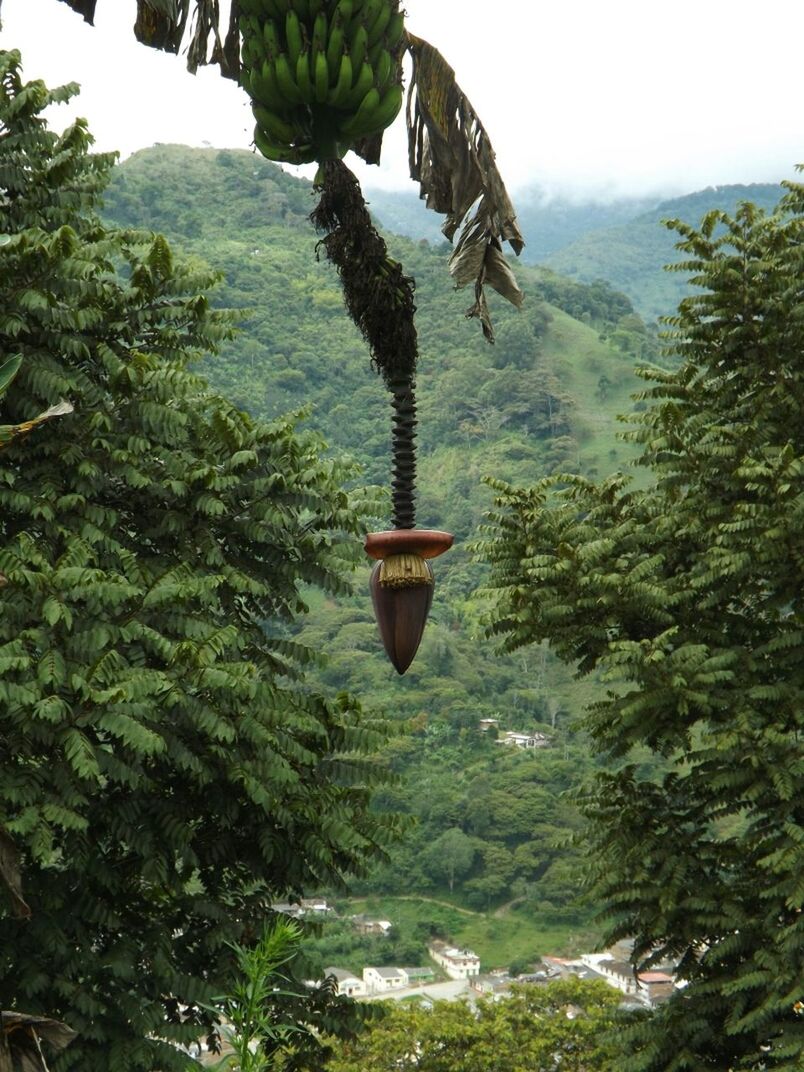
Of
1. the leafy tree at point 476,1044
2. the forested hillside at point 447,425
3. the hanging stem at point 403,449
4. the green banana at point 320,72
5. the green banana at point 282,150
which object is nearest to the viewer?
the hanging stem at point 403,449

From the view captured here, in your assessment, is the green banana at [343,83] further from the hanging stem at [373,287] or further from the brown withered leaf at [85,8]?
the brown withered leaf at [85,8]

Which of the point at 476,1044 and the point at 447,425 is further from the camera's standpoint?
the point at 447,425

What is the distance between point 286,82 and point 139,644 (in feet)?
16.3

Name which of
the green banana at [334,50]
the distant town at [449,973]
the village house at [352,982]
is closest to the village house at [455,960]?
the distant town at [449,973]

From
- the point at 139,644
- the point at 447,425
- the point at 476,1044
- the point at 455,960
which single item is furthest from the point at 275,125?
the point at 447,425

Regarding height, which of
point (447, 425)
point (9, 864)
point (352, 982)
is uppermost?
point (9, 864)

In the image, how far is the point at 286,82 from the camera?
A: 224cm

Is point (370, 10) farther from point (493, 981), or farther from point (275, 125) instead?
point (493, 981)

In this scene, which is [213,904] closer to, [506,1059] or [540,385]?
[506,1059]

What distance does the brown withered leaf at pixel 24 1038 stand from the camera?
2154 mm

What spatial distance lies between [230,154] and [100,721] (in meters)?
112

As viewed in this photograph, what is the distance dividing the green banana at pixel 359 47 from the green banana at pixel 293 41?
0.09 metres

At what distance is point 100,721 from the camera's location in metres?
6.14

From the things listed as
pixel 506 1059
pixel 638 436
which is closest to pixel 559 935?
pixel 506 1059
